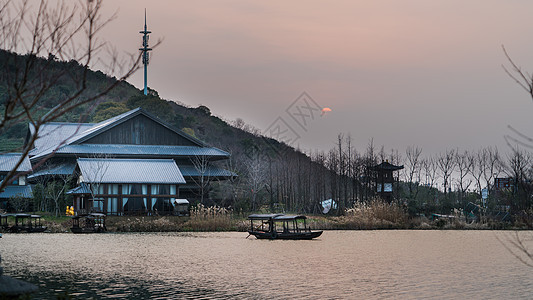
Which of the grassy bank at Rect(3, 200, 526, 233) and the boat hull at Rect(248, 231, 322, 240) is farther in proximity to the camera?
the grassy bank at Rect(3, 200, 526, 233)

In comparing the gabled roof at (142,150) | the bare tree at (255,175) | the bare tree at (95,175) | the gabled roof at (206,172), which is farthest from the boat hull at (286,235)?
the gabled roof at (142,150)

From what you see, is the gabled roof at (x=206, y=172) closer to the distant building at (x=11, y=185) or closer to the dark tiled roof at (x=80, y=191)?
the dark tiled roof at (x=80, y=191)

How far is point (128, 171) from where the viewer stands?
214 feet

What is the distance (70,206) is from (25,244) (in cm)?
2655

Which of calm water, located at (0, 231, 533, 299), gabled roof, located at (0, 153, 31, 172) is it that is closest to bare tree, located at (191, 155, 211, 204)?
gabled roof, located at (0, 153, 31, 172)

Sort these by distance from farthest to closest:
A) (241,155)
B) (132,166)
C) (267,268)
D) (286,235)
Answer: (241,155) < (132,166) < (286,235) < (267,268)

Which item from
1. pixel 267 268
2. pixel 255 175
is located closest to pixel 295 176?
pixel 255 175

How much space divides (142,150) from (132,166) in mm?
6636

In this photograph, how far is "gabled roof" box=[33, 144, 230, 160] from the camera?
7000 centimetres

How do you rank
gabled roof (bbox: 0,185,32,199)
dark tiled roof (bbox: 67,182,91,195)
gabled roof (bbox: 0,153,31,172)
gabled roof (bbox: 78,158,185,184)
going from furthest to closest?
gabled roof (bbox: 0,153,31,172) < gabled roof (bbox: 0,185,32,199) < gabled roof (bbox: 78,158,185,184) < dark tiled roof (bbox: 67,182,91,195)

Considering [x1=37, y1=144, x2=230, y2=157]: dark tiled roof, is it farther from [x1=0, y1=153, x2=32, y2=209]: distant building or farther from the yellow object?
the yellow object

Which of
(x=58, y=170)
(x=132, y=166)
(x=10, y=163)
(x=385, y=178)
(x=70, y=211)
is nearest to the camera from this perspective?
(x=70, y=211)

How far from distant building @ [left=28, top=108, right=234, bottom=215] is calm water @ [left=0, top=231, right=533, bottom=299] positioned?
19.4 m

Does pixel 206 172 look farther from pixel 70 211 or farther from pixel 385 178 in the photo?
pixel 385 178
